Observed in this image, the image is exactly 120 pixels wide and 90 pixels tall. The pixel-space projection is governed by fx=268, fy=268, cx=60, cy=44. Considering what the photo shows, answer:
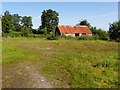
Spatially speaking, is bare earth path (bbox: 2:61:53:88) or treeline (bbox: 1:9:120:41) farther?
treeline (bbox: 1:9:120:41)

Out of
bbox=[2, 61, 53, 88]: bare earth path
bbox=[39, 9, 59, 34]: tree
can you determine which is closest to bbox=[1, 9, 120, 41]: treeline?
bbox=[39, 9, 59, 34]: tree

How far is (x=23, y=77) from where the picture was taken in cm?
1320

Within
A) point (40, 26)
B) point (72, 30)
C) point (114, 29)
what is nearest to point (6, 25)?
point (72, 30)

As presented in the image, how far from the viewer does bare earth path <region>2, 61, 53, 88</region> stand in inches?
461

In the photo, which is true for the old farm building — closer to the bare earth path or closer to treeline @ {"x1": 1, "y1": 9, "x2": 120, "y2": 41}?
treeline @ {"x1": 1, "y1": 9, "x2": 120, "y2": 41}

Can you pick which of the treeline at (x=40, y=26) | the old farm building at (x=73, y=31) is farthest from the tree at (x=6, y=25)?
the old farm building at (x=73, y=31)

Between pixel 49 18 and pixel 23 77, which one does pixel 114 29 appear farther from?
pixel 23 77

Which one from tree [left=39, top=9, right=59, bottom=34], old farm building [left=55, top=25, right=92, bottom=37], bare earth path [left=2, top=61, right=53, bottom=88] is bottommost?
bare earth path [left=2, top=61, right=53, bottom=88]

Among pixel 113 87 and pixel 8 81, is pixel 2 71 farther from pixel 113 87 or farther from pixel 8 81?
pixel 113 87

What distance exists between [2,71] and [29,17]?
100831 mm

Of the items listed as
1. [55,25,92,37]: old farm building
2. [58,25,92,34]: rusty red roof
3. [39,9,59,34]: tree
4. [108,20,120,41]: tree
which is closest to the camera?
[108,20,120,41]: tree

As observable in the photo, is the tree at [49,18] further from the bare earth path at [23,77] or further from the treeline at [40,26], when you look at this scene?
the bare earth path at [23,77]

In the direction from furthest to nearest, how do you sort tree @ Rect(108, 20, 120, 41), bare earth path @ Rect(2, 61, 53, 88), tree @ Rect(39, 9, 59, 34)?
tree @ Rect(39, 9, 59, 34) < tree @ Rect(108, 20, 120, 41) < bare earth path @ Rect(2, 61, 53, 88)

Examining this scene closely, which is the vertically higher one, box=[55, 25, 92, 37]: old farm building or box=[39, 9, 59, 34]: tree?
box=[39, 9, 59, 34]: tree
